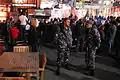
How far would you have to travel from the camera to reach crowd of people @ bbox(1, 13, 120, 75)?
938 cm

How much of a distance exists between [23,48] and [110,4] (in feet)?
41.3

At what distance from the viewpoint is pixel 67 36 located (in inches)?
380

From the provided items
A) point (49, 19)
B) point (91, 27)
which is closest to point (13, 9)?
point (49, 19)

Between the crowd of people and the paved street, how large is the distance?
1.05ft

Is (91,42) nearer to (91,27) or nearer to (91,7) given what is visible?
(91,27)

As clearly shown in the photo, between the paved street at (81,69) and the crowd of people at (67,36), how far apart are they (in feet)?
1.05

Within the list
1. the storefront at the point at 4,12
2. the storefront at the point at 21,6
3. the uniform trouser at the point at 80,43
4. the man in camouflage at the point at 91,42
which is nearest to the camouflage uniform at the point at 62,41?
the man in camouflage at the point at 91,42

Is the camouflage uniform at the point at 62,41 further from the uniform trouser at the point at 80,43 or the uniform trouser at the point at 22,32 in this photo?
the uniform trouser at the point at 22,32

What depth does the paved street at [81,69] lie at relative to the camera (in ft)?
31.1

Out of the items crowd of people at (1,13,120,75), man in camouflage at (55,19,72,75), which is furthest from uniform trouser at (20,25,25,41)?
man in camouflage at (55,19,72,75)

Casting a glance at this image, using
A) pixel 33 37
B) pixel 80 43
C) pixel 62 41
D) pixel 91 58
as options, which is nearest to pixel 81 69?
pixel 91 58

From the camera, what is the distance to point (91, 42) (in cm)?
924

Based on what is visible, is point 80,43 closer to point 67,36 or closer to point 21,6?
point 67,36

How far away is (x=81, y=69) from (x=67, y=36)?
1.63 metres
